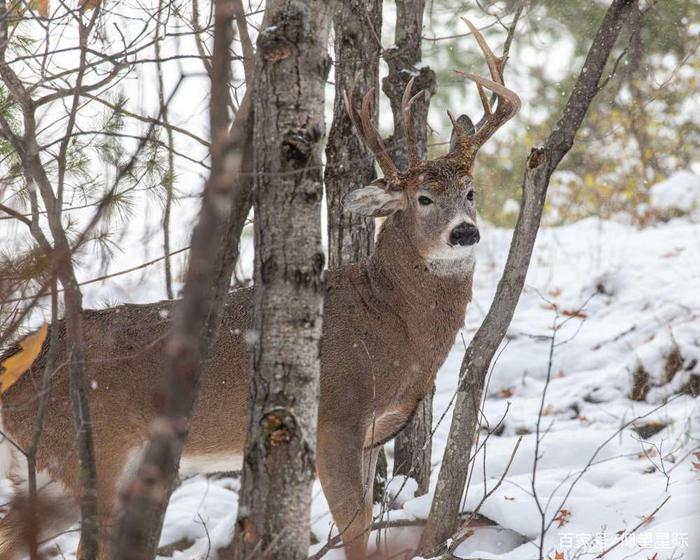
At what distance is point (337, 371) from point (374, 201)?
A: 3.08ft

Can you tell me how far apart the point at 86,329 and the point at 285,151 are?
92.6 inches

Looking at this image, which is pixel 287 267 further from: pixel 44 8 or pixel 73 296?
pixel 44 8

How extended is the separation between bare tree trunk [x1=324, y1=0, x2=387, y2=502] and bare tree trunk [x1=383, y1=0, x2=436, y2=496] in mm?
121

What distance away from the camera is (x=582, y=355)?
8.02 meters

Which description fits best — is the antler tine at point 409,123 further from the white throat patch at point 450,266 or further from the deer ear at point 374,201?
the white throat patch at point 450,266

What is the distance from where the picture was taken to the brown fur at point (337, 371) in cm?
470

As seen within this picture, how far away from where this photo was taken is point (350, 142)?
5.48m

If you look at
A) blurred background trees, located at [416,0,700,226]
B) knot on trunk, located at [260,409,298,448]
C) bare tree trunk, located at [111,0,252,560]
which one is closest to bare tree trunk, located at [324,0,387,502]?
knot on trunk, located at [260,409,298,448]

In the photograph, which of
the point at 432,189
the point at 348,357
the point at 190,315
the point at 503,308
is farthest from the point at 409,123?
the point at 190,315

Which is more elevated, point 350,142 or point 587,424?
point 350,142

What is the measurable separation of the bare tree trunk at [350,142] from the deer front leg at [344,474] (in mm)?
939

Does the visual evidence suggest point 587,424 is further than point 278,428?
Yes

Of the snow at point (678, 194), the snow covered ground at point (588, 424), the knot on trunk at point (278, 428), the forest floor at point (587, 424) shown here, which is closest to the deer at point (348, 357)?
the forest floor at point (587, 424)

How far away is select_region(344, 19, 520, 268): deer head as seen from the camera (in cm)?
498
